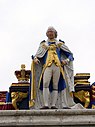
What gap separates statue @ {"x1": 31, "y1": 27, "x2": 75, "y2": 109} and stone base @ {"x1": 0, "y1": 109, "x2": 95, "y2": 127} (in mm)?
1066

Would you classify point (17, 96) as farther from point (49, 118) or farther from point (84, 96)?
point (49, 118)

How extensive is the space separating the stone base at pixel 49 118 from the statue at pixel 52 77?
3.50 feet

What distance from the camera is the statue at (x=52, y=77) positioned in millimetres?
15891

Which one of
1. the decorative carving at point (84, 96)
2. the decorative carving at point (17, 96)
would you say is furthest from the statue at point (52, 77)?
Result: the decorative carving at point (17, 96)

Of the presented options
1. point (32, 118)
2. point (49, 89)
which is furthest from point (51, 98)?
point (32, 118)

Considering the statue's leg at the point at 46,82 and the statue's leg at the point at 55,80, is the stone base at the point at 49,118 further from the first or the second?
the statue's leg at the point at 55,80

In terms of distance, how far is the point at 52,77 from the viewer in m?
16.1

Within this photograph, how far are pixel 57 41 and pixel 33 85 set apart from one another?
1.71m

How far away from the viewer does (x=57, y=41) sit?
55.2 ft

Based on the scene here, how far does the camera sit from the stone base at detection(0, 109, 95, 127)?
14.4 meters

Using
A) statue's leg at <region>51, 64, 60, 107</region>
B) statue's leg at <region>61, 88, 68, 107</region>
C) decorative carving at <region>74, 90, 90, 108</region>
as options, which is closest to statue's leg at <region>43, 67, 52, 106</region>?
statue's leg at <region>51, 64, 60, 107</region>

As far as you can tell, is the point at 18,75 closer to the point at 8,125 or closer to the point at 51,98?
the point at 51,98

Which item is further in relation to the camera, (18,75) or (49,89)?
(18,75)

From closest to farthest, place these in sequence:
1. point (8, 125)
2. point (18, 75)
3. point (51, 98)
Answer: point (8, 125) < point (51, 98) < point (18, 75)
